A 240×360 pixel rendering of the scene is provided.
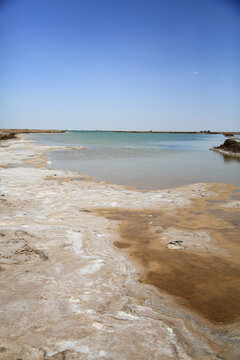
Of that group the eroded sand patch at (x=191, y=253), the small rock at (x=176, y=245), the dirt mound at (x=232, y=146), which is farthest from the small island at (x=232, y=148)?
the small rock at (x=176, y=245)

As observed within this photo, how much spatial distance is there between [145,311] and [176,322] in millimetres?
366

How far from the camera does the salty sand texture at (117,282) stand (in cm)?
220

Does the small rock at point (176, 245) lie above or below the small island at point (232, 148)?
below

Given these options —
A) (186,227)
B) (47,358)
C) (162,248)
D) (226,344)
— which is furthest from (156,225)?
(47,358)

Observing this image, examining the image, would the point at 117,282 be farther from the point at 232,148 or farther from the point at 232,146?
the point at 232,146

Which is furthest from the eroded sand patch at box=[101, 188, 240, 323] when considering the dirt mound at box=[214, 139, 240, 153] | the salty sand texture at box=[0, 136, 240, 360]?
the dirt mound at box=[214, 139, 240, 153]

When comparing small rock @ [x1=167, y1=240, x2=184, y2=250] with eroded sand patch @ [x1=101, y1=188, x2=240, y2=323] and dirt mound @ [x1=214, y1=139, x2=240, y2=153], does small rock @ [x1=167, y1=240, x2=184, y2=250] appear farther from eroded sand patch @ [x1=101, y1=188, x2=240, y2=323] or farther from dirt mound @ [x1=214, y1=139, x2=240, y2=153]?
dirt mound @ [x1=214, y1=139, x2=240, y2=153]

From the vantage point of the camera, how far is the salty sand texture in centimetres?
220

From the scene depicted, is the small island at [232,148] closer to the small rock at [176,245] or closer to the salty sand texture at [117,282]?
the salty sand texture at [117,282]

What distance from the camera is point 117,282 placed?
10.6ft

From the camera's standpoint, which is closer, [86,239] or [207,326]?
[207,326]

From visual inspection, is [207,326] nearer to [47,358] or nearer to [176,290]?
[176,290]

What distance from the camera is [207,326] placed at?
100 inches

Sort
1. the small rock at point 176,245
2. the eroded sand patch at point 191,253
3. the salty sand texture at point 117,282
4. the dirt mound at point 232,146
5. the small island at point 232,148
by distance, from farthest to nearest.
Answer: the dirt mound at point 232,146 → the small island at point 232,148 → the small rock at point 176,245 → the eroded sand patch at point 191,253 → the salty sand texture at point 117,282
